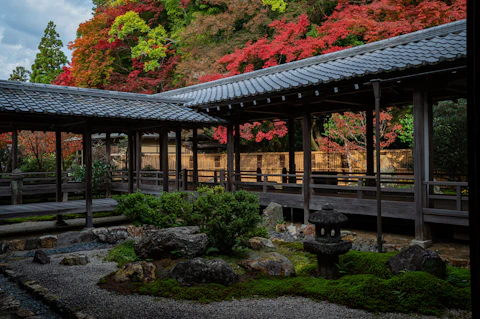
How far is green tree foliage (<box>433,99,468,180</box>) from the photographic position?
1392cm

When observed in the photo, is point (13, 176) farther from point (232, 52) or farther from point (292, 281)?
point (292, 281)

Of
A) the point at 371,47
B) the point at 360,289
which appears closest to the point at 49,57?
the point at 371,47

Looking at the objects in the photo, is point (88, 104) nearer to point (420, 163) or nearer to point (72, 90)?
point (72, 90)

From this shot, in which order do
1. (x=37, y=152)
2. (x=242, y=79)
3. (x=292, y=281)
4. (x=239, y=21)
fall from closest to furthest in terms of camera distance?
(x=292, y=281) < (x=242, y=79) < (x=37, y=152) < (x=239, y=21)

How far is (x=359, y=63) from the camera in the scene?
10453 millimetres

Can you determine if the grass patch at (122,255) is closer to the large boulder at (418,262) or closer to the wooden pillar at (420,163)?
the large boulder at (418,262)

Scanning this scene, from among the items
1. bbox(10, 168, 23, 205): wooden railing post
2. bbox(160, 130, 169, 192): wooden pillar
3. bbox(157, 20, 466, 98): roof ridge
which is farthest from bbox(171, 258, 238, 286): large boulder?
bbox(10, 168, 23, 205): wooden railing post

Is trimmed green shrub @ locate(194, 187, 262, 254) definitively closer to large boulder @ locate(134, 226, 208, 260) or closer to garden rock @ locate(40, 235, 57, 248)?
large boulder @ locate(134, 226, 208, 260)

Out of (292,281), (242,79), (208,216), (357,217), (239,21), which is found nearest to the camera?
(292,281)

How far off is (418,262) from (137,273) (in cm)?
424

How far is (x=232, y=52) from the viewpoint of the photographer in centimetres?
2128

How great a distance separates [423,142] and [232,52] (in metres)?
14.2

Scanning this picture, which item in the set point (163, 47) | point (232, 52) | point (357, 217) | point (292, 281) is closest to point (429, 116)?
point (357, 217)

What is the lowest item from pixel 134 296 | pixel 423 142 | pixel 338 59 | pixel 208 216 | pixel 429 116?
pixel 134 296
